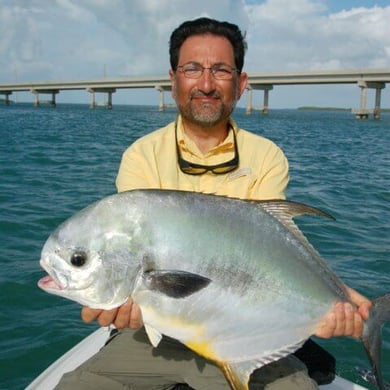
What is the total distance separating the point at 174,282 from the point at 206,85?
5.01ft

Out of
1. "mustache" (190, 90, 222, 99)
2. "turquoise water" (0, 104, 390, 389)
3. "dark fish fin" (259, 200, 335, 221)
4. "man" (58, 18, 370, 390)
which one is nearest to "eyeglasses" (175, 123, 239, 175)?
"man" (58, 18, 370, 390)

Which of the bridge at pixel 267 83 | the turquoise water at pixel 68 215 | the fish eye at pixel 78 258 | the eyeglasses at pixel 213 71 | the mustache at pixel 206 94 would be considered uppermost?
the bridge at pixel 267 83

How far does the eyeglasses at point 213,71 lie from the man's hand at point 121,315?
1676 millimetres

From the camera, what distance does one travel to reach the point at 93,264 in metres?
2.41

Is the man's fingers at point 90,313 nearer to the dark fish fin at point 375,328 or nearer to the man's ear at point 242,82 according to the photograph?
the dark fish fin at point 375,328

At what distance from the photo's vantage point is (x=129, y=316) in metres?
2.50

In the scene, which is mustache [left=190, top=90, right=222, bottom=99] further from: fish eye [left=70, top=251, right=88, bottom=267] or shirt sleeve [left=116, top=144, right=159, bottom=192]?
fish eye [left=70, top=251, right=88, bottom=267]

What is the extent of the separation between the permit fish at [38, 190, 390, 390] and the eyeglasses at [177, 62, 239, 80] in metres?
1.19

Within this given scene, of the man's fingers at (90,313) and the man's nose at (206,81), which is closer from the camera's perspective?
the man's fingers at (90,313)

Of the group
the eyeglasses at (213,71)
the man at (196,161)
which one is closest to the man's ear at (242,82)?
the man at (196,161)

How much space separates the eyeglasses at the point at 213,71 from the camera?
3412 millimetres

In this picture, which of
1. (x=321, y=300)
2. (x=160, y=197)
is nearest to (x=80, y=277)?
(x=160, y=197)

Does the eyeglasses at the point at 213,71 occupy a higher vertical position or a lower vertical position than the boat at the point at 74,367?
higher

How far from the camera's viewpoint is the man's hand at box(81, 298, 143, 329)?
2473 mm
